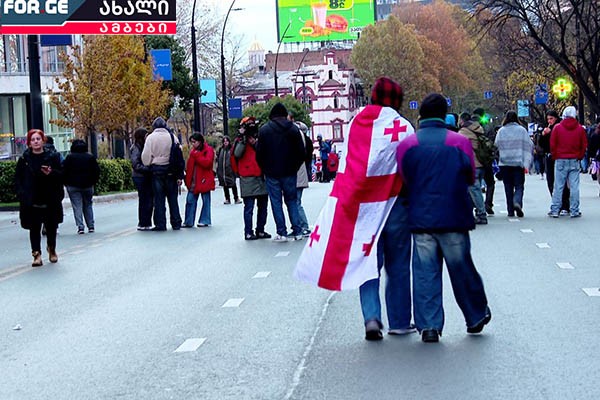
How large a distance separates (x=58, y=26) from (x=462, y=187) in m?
23.0

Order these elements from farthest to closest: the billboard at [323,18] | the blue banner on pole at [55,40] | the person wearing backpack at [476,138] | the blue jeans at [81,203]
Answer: the billboard at [323,18] → the blue banner on pole at [55,40] → the blue jeans at [81,203] → the person wearing backpack at [476,138]

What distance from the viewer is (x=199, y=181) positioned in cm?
2177

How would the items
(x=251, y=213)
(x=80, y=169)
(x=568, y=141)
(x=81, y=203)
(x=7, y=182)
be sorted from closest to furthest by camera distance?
(x=251, y=213)
(x=568, y=141)
(x=80, y=169)
(x=81, y=203)
(x=7, y=182)

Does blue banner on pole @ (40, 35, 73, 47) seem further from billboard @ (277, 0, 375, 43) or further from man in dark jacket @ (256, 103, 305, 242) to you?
billboard @ (277, 0, 375, 43)

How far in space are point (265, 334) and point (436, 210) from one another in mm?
1837

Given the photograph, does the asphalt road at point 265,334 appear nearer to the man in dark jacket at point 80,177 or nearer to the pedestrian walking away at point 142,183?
the pedestrian walking away at point 142,183

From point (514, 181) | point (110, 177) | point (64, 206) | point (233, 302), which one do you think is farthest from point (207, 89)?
point (233, 302)

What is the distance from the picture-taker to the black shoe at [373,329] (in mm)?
8883

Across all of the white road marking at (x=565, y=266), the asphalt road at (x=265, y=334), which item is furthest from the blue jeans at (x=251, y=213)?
the white road marking at (x=565, y=266)

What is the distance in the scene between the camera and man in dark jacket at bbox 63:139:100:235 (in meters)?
21.2

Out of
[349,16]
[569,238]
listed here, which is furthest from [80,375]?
[349,16]

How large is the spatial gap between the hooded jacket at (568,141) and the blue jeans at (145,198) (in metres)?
7.05

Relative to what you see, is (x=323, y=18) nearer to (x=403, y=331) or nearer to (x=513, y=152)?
(x=513, y=152)

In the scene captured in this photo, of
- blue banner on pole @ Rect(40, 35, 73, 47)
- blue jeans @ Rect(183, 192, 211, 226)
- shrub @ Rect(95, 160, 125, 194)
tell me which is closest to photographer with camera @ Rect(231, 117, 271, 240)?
blue jeans @ Rect(183, 192, 211, 226)
